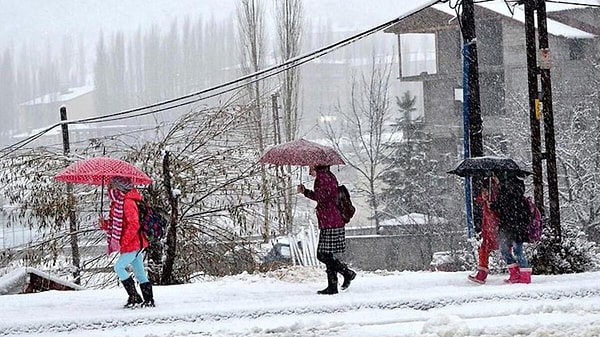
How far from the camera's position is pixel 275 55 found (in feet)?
129

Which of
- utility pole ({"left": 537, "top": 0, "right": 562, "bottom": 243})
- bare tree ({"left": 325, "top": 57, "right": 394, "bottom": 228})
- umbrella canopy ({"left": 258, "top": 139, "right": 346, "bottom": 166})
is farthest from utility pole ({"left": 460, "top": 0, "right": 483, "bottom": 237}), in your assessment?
bare tree ({"left": 325, "top": 57, "right": 394, "bottom": 228})

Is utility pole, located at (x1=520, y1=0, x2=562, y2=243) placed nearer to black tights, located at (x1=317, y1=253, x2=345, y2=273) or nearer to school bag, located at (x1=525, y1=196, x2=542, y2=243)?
school bag, located at (x1=525, y1=196, x2=542, y2=243)

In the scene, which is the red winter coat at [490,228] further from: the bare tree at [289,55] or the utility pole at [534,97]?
the bare tree at [289,55]

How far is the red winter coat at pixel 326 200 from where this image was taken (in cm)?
1019

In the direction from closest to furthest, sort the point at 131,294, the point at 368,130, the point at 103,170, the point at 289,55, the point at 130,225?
the point at 130,225 < the point at 103,170 < the point at 131,294 < the point at 289,55 < the point at 368,130

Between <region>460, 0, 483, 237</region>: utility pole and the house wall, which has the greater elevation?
<region>460, 0, 483, 237</region>: utility pole

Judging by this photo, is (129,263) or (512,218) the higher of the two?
(512,218)

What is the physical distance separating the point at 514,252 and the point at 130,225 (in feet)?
16.9

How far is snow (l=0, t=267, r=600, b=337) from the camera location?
8367 mm

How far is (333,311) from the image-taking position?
30.3ft

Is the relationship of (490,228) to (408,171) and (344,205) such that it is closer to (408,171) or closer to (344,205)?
(344,205)

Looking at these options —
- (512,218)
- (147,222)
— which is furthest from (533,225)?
(147,222)

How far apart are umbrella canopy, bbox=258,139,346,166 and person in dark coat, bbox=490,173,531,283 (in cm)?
219

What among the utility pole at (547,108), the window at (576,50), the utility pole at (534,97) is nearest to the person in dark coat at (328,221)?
the utility pole at (534,97)
